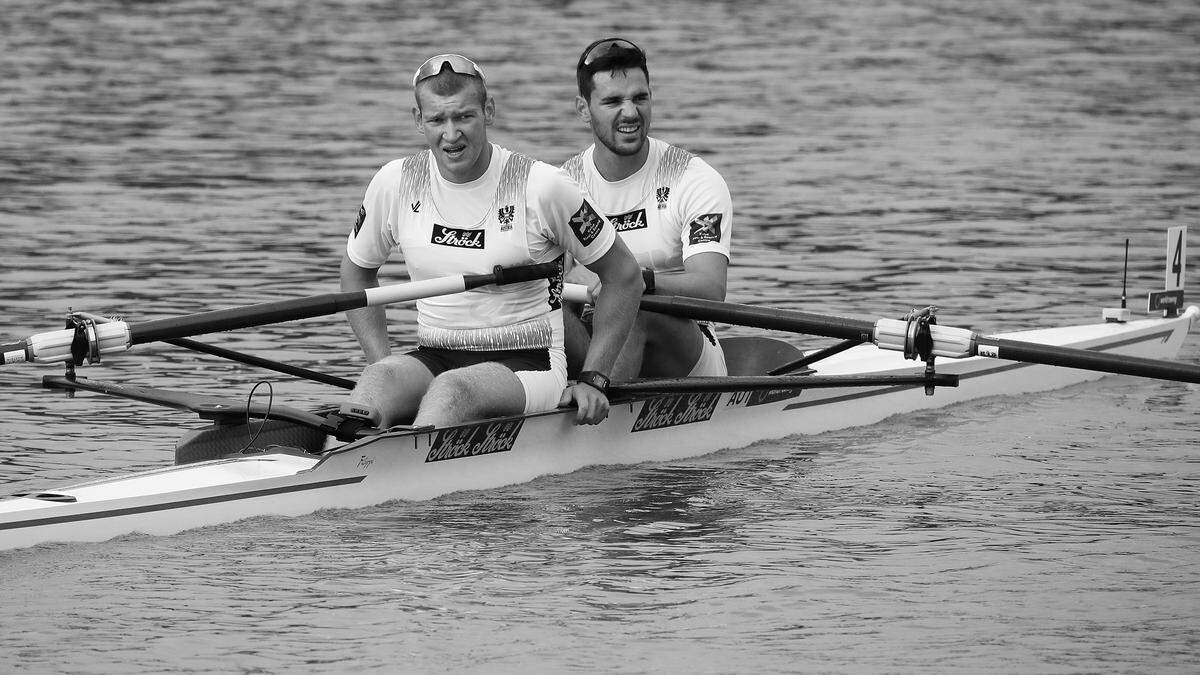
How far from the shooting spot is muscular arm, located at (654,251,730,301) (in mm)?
8000

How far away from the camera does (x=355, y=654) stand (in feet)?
19.0

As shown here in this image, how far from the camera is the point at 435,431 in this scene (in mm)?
7199

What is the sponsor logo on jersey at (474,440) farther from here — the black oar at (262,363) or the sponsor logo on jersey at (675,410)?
the black oar at (262,363)

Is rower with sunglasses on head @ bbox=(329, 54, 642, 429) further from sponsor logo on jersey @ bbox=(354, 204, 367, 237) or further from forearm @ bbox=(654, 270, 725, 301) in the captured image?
forearm @ bbox=(654, 270, 725, 301)

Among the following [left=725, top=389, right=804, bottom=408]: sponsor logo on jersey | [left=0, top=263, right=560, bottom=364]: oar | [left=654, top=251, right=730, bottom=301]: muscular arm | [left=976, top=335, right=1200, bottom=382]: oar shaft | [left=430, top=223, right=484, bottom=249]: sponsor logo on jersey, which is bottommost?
[left=725, top=389, right=804, bottom=408]: sponsor logo on jersey

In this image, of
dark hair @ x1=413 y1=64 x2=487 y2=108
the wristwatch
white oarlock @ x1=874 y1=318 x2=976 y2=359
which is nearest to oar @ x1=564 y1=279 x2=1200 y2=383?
white oarlock @ x1=874 y1=318 x2=976 y2=359

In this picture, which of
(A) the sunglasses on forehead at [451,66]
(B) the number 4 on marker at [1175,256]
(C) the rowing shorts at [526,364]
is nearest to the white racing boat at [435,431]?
(C) the rowing shorts at [526,364]

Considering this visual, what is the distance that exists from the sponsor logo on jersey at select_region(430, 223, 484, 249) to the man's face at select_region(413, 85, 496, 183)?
0.73 feet

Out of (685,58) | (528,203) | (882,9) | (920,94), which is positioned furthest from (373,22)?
(528,203)

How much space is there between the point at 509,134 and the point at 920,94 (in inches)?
244

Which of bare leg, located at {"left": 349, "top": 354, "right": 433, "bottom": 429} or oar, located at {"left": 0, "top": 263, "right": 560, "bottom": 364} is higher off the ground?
oar, located at {"left": 0, "top": 263, "right": 560, "bottom": 364}

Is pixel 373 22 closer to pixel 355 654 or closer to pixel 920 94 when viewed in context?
pixel 920 94

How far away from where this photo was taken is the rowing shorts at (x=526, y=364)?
752 centimetres

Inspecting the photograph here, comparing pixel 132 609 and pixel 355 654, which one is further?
pixel 132 609
